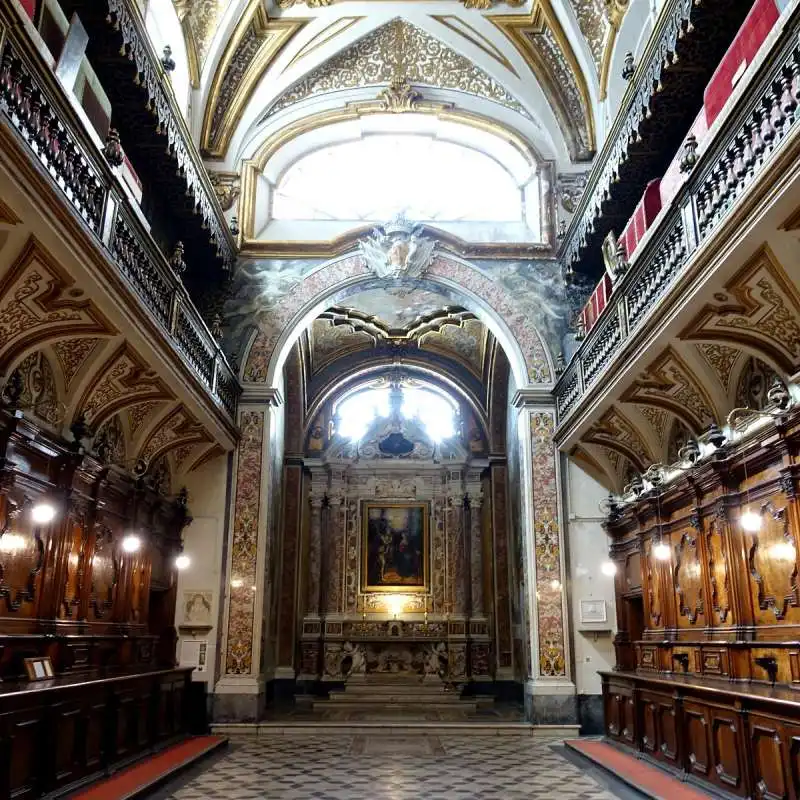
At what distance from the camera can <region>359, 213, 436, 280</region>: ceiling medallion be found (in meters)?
13.6

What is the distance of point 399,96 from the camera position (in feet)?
46.6

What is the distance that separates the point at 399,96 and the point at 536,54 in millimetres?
2442

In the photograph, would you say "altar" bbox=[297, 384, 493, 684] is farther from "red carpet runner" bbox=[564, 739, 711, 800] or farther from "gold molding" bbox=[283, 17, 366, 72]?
"gold molding" bbox=[283, 17, 366, 72]

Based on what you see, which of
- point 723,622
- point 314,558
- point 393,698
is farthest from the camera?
point 314,558

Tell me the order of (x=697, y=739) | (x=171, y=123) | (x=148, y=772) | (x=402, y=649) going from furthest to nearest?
(x=402, y=649) → (x=171, y=123) → (x=148, y=772) → (x=697, y=739)

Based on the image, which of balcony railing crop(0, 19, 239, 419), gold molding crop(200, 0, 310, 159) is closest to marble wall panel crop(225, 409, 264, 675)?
balcony railing crop(0, 19, 239, 419)

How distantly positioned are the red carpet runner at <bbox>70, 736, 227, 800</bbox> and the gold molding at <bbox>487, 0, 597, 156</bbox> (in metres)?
10.6

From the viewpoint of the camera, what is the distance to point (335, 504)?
18719 mm

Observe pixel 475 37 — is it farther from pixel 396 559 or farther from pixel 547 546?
pixel 396 559

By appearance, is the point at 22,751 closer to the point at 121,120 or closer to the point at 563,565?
the point at 121,120

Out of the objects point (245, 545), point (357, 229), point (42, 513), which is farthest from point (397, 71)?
point (42, 513)

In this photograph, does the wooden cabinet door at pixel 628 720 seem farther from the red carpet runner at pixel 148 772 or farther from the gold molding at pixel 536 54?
the gold molding at pixel 536 54

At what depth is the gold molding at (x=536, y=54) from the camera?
1267cm

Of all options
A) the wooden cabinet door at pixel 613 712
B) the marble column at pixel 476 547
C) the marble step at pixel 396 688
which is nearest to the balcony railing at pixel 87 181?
the wooden cabinet door at pixel 613 712
